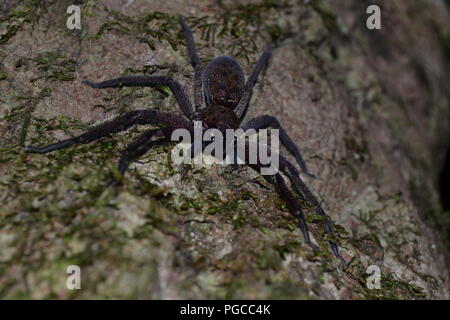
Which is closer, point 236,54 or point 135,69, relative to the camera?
point 135,69

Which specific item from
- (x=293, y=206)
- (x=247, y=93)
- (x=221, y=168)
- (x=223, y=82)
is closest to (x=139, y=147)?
(x=221, y=168)

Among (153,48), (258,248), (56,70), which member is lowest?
(258,248)

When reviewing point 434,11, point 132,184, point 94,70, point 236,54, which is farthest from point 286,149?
point 434,11

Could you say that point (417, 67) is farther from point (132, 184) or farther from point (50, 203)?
point (50, 203)

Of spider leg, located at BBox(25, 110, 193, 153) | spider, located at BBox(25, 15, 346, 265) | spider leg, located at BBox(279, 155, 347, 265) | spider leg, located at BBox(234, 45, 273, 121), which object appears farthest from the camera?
spider leg, located at BBox(234, 45, 273, 121)

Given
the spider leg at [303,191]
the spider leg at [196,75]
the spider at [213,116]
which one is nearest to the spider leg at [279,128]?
the spider at [213,116]

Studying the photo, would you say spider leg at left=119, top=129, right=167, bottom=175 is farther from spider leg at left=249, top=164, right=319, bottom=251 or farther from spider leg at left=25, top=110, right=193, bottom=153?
spider leg at left=249, top=164, right=319, bottom=251

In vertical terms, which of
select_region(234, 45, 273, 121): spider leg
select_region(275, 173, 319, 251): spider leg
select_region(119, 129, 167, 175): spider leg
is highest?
select_region(234, 45, 273, 121): spider leg

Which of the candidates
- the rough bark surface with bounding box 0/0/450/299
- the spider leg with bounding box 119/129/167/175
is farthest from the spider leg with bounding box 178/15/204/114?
the spider leg with bounding box 119/129/167/175
